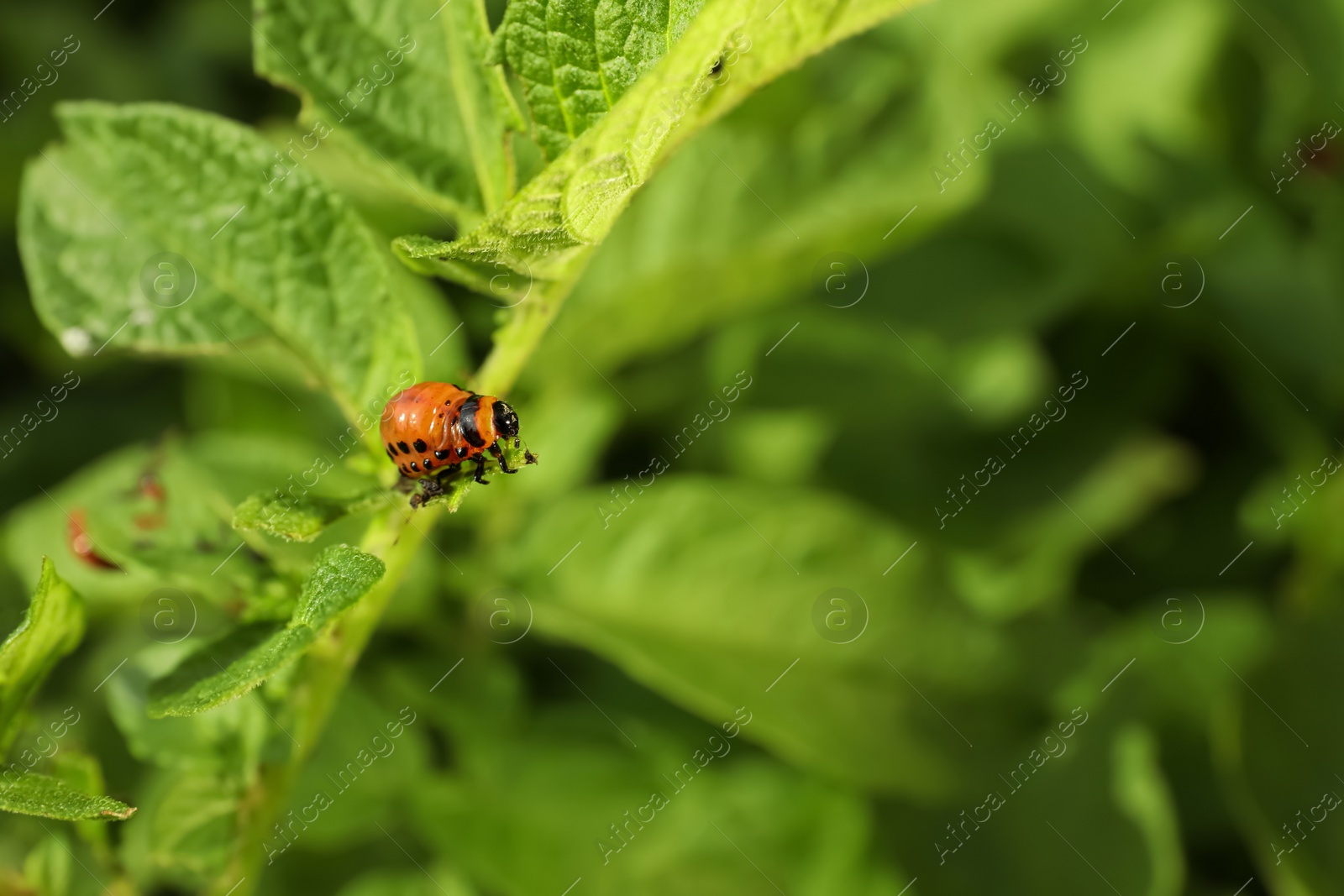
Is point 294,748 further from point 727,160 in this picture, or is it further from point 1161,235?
point 1161,235

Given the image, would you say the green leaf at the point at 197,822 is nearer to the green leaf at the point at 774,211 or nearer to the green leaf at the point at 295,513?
the green leaf at the point at 295,513

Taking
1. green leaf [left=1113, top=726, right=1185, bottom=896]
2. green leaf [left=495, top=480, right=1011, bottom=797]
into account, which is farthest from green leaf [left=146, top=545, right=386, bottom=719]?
green leaf [left=1113, top=726, right=1185, bottom=896]

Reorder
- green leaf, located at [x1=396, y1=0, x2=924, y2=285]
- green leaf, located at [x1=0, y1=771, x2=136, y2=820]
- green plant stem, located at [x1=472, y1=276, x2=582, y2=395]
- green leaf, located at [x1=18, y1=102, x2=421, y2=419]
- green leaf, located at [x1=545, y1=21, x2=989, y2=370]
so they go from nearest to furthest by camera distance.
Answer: green leaf, located at [x1=396, y1=0, x2=924, y2=285] → green leaf, located at [x1=0, y1=771, x2=136, y2=820] → green plant stem, located at [x1=472, y1=276, x2=582, y2=395] → green leaf, located at [x1=18, y1=102, x2=421, y2=419] → green leaf, located at [x1=545, y1=21, x2=989, y2=370]

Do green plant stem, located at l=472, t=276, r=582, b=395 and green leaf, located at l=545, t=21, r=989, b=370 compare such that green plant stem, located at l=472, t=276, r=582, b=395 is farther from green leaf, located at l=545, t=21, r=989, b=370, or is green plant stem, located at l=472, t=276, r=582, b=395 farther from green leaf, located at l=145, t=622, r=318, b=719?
green leaf, located at l=545, t=21, r=989, b=370

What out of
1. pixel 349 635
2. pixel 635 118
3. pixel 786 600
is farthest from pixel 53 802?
pixel 786 600

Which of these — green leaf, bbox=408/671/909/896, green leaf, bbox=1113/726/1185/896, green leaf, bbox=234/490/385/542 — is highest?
green leaf, bbox=234/490/385/542

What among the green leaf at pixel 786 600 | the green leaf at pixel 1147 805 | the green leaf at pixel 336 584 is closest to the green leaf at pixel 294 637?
the green leaf at pixel 336 584

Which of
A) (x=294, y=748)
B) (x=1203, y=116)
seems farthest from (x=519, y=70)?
(x=1203, y=116)
